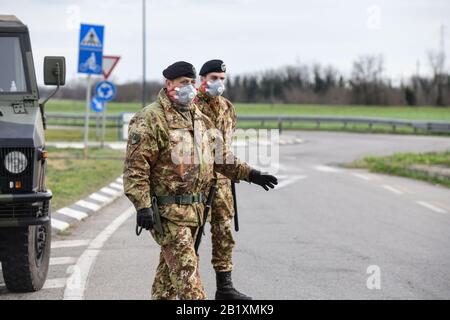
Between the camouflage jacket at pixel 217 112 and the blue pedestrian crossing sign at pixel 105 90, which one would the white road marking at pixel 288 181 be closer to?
the blue pedestrian crossing sign at pixel 105 90

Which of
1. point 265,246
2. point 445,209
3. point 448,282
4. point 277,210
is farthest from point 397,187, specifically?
point 448,282

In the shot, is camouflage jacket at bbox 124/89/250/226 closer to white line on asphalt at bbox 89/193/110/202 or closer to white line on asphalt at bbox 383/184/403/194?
white line on asphalt at bbox 89/193/110/202

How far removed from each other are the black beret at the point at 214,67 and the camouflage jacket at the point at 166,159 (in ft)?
4.42

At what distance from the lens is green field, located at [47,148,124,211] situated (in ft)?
51.3

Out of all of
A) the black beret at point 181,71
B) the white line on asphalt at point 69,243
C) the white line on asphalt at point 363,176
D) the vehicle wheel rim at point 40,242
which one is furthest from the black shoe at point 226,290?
the white line on asphalt at point 363,176

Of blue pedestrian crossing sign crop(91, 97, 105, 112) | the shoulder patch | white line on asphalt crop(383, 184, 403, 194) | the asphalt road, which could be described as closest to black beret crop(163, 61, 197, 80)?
the shoulder patch

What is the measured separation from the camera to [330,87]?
362 feet

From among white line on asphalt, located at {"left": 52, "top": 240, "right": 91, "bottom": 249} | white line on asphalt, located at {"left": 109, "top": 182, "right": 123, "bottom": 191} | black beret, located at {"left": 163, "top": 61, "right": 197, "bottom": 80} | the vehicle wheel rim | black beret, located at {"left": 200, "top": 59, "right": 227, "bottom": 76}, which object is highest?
black beret, located at {"left": 200, "top": 59, "right": 227, "bottom": 76}

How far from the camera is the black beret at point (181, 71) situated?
625cm

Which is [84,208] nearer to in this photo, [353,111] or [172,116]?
[172,116]

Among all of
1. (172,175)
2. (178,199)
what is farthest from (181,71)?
(178,199)

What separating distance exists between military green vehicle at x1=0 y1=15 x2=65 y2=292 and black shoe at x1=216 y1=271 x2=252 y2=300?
155 centimetres

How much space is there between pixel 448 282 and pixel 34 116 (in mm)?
4050

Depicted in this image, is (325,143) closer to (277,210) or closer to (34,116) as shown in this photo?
(277,210)
